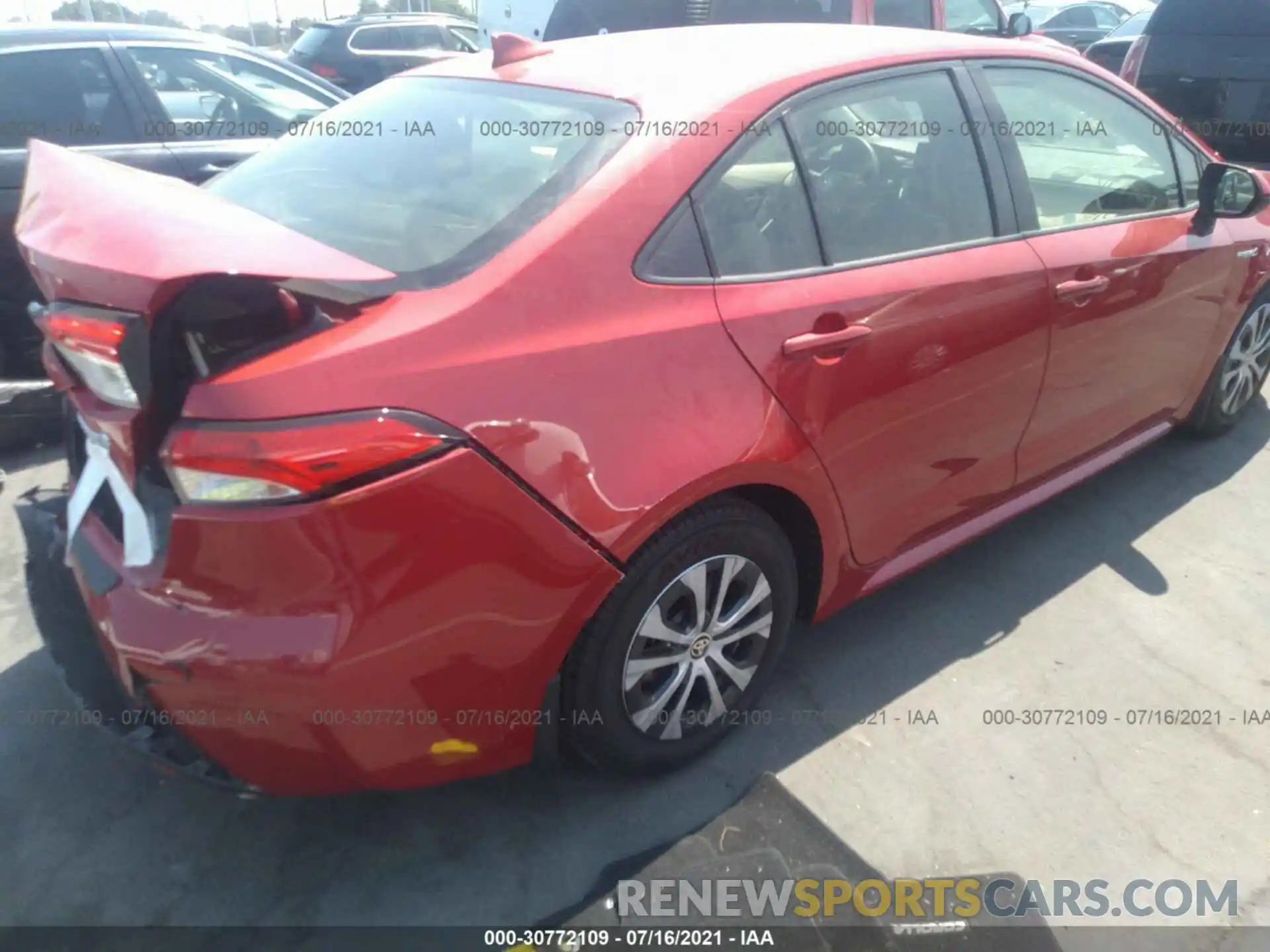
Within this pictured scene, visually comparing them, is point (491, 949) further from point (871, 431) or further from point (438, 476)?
point (871, 431)

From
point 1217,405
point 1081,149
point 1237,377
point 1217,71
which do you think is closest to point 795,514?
point 1081,149

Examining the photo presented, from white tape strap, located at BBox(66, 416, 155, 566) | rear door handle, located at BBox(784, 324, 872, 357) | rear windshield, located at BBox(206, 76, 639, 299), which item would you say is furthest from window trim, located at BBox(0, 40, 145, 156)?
rear door handle, located at BBox(784, 324, 872, 357)

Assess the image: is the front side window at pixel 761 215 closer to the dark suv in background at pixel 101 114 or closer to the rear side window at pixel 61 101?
the dark suv in background at pixel 101 114

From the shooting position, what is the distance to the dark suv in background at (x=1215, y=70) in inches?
232

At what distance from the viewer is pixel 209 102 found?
15.4 ft

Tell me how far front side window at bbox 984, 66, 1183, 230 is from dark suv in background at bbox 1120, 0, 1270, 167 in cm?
329

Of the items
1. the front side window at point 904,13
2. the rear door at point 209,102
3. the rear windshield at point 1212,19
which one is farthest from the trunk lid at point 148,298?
the rear windshield at point 1212,19

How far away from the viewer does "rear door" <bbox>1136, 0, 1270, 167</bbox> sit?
19.3ft

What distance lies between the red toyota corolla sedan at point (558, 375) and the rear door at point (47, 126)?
2060mm

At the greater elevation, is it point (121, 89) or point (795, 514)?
point (121, 89)

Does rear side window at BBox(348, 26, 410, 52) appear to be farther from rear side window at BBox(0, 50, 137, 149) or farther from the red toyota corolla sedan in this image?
the red toyota corolla sedan

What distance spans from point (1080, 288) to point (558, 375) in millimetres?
1816

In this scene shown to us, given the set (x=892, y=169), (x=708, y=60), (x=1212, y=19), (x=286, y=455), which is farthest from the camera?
(x=1212, y=19)

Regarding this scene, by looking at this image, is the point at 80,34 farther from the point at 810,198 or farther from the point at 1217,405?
the point at 1217,405
